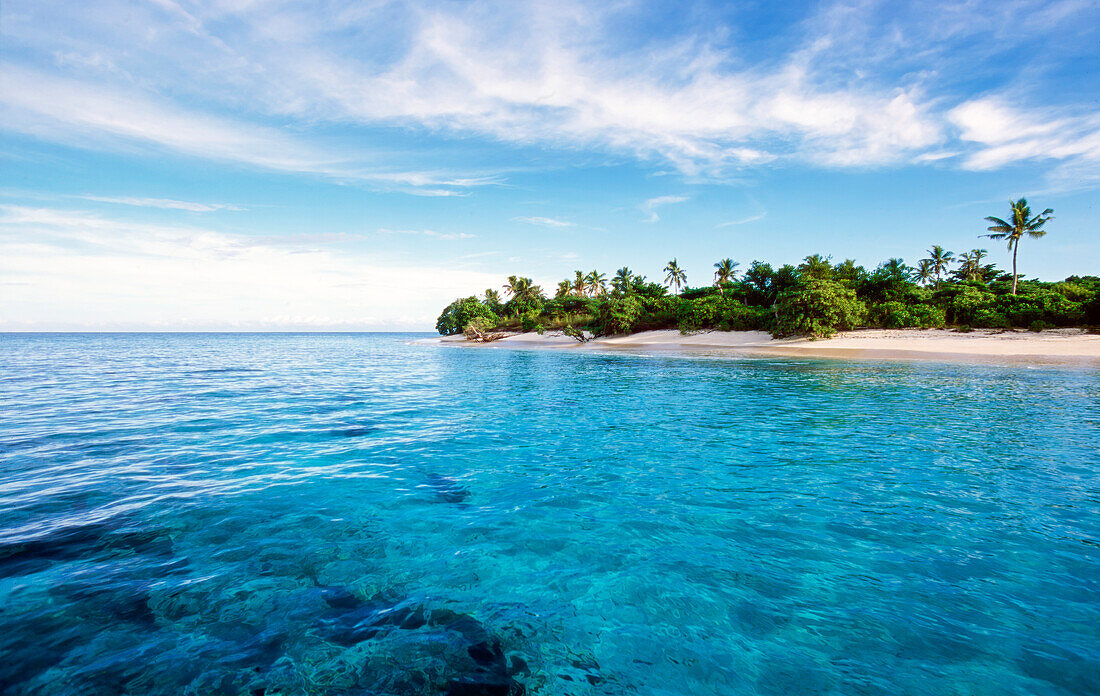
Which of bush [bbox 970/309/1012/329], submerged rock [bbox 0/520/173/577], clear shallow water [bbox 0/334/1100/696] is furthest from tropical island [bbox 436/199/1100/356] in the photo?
submerged rock [bbox 0/520/173/577]

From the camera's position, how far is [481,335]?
87375mm

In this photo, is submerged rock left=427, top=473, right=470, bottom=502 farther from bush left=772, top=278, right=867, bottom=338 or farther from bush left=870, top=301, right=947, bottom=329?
bush left=870, top=301, right=947, bottom=329

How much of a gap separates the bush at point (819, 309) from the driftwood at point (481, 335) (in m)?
50.7

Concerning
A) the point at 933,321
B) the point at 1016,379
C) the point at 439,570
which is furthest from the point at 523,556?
the point at 933,321

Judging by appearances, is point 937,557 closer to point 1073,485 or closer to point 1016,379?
point 1073,485

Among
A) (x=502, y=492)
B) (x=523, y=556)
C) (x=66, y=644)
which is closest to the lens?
(x=66, y=644)

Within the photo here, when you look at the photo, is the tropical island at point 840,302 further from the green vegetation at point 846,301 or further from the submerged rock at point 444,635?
the submerged rock at point 444,635

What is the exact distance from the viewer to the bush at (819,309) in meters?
50.2

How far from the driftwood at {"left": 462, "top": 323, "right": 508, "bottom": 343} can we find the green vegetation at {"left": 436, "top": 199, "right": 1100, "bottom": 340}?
31.8 feet

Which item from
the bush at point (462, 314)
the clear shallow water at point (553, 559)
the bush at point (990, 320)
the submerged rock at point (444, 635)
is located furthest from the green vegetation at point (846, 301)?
the submerged rock at point (444, 635)

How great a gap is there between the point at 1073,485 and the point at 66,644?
15.8 meters

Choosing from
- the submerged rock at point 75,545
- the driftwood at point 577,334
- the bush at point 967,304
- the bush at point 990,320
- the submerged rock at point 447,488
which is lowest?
the submerged rock at point 447,488

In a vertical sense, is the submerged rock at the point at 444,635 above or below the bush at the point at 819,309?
below

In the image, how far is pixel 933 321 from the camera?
50.2m
